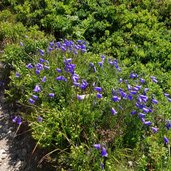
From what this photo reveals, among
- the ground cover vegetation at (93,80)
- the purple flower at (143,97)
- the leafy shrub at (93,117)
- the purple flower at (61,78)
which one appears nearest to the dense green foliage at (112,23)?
the ground cover vegetation at (93,80)

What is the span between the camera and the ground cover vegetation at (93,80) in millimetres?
4684

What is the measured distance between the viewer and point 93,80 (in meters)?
5.62

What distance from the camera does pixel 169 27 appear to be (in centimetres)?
789

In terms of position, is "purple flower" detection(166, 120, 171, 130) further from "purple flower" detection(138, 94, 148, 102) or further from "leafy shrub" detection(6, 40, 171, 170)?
"purple flower" detection(138, 94, 148, 102)

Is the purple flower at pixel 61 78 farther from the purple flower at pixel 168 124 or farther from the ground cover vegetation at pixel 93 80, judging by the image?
the purple flower at pixel 168 124

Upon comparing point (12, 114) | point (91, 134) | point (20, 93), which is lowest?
point (12, 114)

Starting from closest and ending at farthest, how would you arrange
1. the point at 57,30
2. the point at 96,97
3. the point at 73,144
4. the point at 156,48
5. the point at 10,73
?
the point at 73,144
the point at 96,97
the point at 10,73
the point at 156,48
the point at 57,30

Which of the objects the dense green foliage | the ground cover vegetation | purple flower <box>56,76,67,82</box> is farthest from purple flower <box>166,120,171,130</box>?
the dense green foliage

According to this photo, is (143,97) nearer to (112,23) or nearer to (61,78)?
(61,78)

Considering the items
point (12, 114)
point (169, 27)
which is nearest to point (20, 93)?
point (12, 114)

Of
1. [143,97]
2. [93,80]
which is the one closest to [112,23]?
[93,80]

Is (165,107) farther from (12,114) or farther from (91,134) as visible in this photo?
(12,114)

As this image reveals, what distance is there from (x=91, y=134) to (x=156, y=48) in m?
3.11

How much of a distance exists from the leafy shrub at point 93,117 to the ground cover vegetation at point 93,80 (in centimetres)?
1
